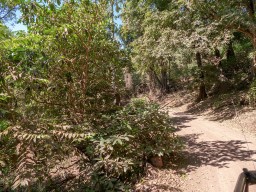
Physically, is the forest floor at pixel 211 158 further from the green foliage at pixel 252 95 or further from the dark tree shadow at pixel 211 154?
the green foliage at pixel 252 95

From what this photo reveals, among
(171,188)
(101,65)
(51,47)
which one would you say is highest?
(51,47)

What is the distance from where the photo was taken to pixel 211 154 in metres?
6.55

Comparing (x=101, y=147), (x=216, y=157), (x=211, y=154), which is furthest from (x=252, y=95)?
(x=101, y=147)

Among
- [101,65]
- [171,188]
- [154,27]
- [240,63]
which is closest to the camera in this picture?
[171,188]

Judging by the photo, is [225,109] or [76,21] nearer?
[76,21]

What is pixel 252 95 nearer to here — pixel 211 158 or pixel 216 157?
pixel 216 157

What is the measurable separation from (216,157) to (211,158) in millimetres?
161

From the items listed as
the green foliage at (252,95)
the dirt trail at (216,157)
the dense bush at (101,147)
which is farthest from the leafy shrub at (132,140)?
the green foliage at (252,95)

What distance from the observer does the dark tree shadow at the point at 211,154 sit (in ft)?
19.5

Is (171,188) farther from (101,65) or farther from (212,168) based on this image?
(101,65)

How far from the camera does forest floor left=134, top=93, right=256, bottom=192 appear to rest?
5.09m

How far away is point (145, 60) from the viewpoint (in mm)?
15422

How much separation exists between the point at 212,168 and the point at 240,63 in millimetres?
11104

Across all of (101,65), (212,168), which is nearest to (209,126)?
(212,168)
